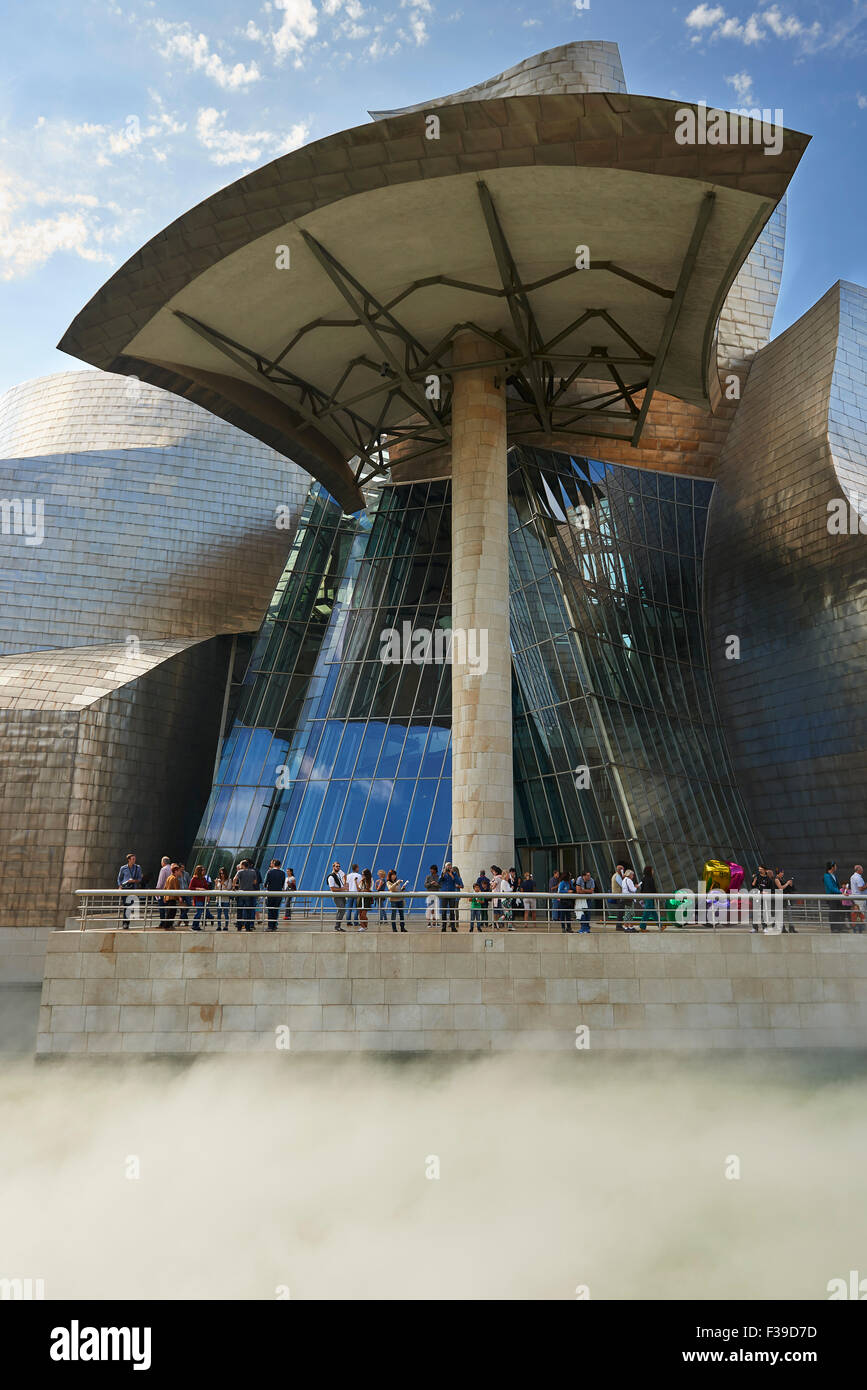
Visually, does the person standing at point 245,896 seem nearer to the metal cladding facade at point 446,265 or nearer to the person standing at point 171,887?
the person standing at point 171,887

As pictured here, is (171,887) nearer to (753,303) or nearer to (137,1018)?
(137,1018)

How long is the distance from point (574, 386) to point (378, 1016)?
20272 mm

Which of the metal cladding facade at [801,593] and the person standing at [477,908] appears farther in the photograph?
the metal cladding facade at [801,593]

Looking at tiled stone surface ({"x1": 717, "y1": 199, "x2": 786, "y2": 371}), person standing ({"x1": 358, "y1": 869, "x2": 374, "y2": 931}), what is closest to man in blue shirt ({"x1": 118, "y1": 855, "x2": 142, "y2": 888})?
person standing ({"x1": 358, "y1": 869, "x2": 374, "y2": 931})

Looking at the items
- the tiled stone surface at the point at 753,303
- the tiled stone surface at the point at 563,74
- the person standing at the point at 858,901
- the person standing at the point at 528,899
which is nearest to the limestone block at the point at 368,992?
the person standing at the point at 528,899

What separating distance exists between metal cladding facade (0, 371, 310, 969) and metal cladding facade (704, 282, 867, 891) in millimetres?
13976

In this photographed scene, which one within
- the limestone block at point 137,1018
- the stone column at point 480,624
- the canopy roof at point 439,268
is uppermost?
the canopy roof at point 439,268

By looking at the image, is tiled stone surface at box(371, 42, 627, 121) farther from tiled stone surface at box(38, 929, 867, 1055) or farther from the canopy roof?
tiled stone surface at box(38, 929, 867, 1055)

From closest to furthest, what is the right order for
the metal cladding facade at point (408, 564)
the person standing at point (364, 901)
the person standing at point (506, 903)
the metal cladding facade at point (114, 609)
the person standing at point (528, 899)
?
the person standing at point (528, 899) → the person standing at point (506, 903) → the person standing at point (364, 901) → the metal cladding facade at point (408, 564) → the metal cladding facade at point (114, 609)

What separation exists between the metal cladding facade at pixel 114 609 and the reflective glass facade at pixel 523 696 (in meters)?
1.28

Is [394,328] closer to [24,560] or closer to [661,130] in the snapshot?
[661,130]

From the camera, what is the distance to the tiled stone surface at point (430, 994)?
14805mm

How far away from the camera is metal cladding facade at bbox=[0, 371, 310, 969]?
82.7 feet

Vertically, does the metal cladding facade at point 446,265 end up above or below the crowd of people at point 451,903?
above
